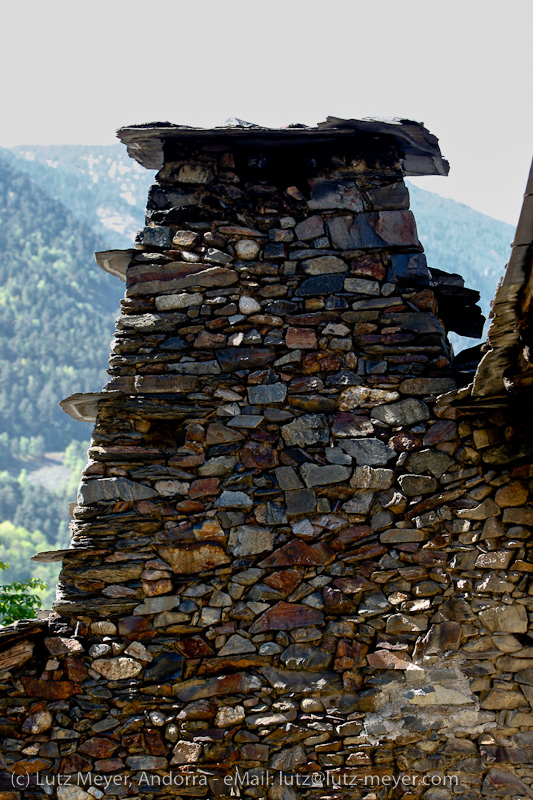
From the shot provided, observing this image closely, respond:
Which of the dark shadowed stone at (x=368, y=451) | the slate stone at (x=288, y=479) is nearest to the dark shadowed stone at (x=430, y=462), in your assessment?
the dark shadowed stone at (x=368, y=451)

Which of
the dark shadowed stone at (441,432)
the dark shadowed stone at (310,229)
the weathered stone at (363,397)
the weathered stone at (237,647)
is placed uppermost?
the dark shadowed stone at (310,229)

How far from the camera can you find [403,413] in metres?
4.31

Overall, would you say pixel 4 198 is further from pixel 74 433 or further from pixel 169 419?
pixel 169 419

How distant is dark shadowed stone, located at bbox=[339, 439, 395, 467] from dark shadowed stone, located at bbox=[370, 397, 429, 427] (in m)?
0.14

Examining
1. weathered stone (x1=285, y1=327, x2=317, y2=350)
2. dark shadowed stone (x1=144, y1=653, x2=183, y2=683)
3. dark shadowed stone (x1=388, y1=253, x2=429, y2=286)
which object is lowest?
dark shadowed stone (x1=144, y1=653, x2=183, y2=683)

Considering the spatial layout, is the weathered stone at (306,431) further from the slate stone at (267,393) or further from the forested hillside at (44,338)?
the forested hillside at (44,338)

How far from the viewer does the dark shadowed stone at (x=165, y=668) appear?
410 cm

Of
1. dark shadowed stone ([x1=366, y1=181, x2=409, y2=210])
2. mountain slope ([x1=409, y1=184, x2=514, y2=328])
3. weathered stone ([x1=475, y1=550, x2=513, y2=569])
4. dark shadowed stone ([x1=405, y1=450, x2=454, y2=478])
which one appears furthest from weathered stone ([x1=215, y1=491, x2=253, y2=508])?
mountain slope ([x1=409, y1=184, x2=514, y2=328])

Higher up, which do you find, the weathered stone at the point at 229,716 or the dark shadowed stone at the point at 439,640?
the dark shadowed stone at the point at 439,640

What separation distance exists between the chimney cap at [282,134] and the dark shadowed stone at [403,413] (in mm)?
1610

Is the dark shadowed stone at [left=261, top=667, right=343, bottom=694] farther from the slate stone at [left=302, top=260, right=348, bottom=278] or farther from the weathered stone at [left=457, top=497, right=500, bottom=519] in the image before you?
the slate stone at [left=302, top=260, right=348, bottom=278]

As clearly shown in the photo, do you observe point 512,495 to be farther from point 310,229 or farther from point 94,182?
point 94,182

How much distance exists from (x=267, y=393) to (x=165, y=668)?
5.23 ft

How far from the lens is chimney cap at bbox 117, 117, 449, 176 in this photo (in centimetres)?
450
